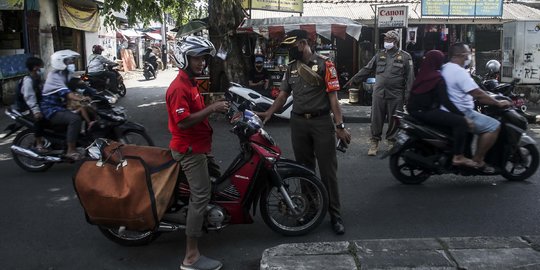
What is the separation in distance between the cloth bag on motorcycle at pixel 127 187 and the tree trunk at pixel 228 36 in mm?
8096

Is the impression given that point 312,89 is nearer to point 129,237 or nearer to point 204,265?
point 204,265

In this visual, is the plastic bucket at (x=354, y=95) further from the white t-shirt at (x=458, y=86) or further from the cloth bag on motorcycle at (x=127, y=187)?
the cloth bag on motorcycle at (x=127, y=187)

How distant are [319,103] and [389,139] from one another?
352cm

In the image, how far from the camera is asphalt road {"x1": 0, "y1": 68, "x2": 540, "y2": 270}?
4177 mm

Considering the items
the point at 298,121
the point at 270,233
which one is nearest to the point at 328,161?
the point at 298,121

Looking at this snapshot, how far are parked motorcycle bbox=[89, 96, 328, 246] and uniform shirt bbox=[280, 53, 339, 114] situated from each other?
535 mm

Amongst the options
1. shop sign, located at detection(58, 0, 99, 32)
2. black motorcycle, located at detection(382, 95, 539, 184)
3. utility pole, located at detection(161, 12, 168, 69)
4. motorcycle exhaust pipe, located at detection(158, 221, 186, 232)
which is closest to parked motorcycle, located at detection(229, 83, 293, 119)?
black motorcycle, located at detection(382, 95, 539, 184)

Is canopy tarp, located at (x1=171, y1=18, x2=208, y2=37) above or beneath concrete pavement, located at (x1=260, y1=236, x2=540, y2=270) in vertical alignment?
above

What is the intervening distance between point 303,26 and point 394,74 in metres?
5.42

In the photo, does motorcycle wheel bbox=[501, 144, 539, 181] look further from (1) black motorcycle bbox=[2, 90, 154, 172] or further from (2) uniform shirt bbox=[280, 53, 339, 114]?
(1) black motorcycle bbox=[2, 90, 154, 172]

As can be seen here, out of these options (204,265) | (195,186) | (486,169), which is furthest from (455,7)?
(204,265)

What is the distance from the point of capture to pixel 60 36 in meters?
19.1

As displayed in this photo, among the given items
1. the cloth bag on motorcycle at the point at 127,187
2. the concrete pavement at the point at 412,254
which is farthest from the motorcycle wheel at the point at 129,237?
the concrete pavement at the point at 412,254

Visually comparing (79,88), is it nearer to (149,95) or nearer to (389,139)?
(389,139)
